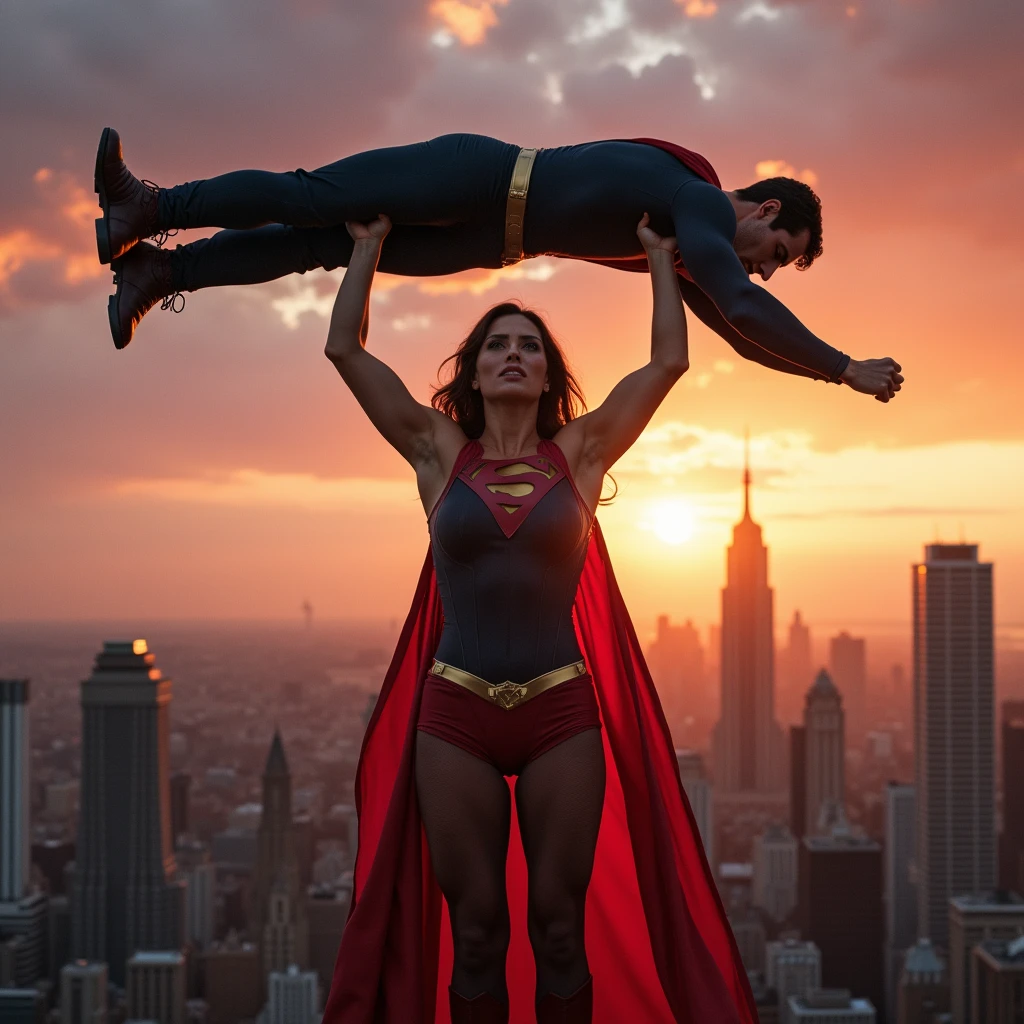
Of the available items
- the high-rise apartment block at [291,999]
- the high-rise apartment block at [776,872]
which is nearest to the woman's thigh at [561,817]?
the high-rise apartment block at [291,999]

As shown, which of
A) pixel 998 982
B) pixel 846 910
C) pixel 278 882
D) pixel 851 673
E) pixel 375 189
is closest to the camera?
pixel 375 189

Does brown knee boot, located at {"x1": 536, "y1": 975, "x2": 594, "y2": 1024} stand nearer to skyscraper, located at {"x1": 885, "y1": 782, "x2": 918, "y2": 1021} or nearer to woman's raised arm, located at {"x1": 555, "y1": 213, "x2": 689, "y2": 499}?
woman's raised arm, located at {"x1": 555, "y1": 213, "x2": 689, "y2": 499}

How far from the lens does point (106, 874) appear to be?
63.8 m

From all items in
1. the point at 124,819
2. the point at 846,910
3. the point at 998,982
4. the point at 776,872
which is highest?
the point at 124,819

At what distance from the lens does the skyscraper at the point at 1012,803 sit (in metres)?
70.2

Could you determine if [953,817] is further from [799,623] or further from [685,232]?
[685,232]

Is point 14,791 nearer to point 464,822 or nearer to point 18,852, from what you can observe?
point 18,852

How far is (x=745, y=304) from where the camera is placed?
13.4 feet

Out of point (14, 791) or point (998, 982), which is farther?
point (14, 791)

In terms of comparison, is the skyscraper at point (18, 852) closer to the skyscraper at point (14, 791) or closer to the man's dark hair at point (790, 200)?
the skyscraper at point (14, 791)

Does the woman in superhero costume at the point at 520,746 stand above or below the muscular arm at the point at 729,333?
below

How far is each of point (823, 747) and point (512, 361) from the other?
82012mm

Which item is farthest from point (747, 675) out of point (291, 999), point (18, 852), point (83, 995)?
point (83, 995)

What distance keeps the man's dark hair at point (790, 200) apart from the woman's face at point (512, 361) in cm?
83
